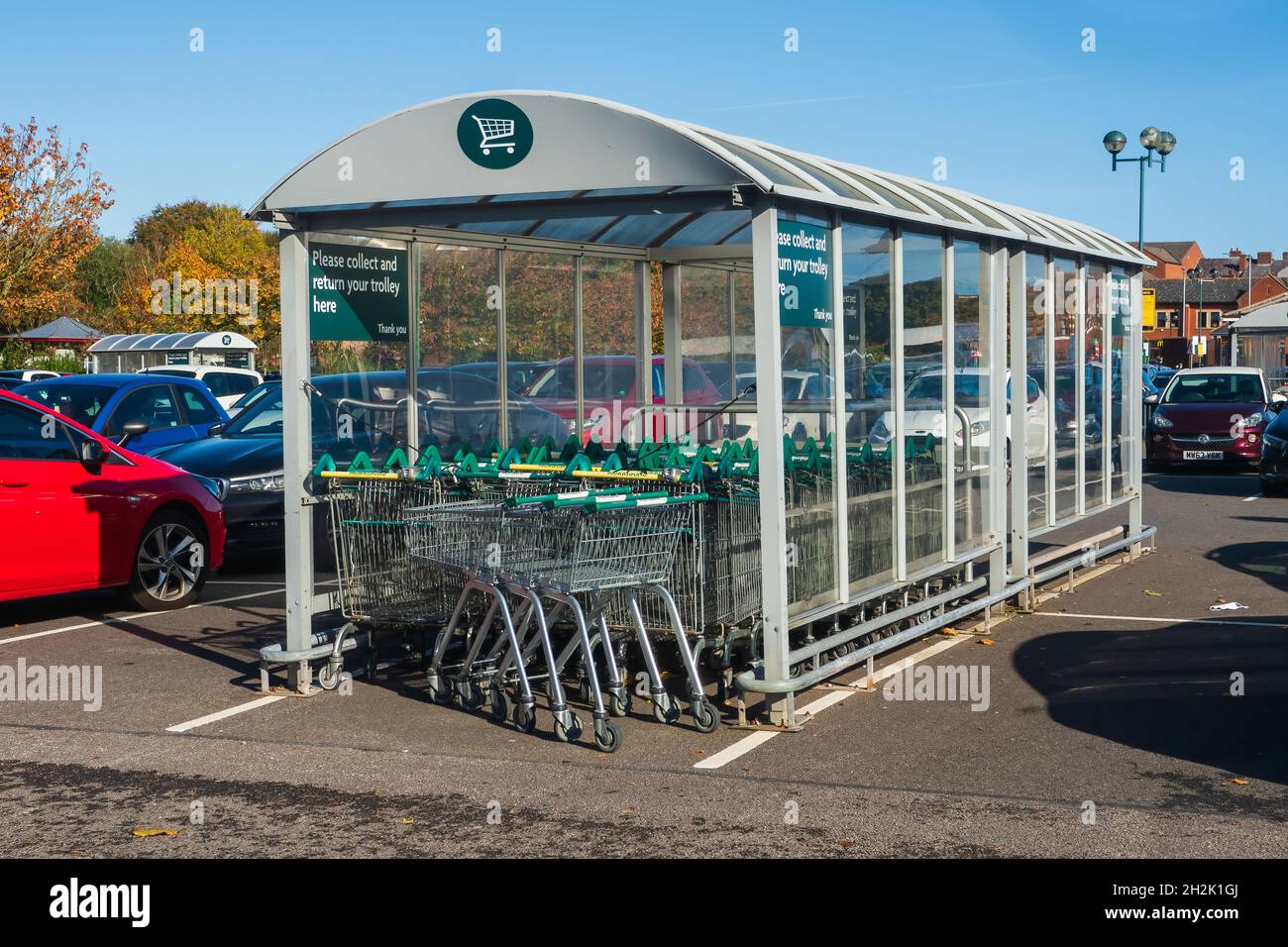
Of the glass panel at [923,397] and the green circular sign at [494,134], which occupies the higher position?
the green circular sign at [494,134]

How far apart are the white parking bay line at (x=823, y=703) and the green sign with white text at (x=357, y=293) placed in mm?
3261

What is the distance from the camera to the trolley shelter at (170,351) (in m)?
36.9

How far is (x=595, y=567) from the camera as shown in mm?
7148

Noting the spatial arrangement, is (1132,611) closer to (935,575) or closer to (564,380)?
(935,575)

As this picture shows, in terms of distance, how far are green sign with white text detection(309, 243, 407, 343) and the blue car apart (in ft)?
22.0

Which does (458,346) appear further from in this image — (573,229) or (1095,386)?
(1095,386)

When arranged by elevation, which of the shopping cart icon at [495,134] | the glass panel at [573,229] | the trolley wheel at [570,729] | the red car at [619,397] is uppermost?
A: the shopping cart icon at [495,134]

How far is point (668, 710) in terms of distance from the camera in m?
7.27

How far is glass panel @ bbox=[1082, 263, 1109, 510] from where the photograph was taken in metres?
12.0

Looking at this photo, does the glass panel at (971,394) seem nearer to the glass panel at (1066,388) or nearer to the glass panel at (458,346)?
the glass panel at (1066,388)

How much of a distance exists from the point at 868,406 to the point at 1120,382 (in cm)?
540

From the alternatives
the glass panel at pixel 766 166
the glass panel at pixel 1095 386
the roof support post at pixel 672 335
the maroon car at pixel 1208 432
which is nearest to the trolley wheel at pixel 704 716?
the glass panel at pixel 766 166

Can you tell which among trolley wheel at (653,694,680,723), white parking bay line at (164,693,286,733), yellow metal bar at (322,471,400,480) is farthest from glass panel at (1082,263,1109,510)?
white parking bay line at (164,693,286,733)
